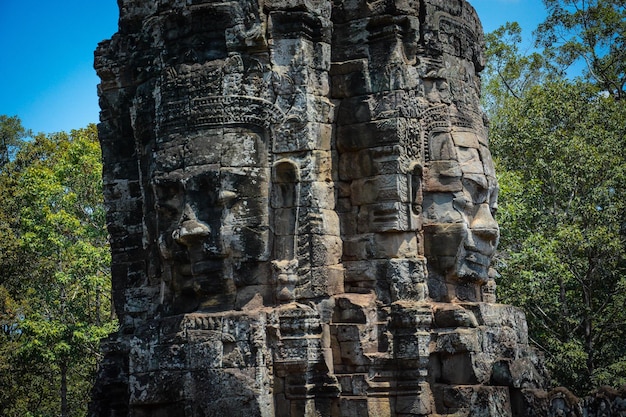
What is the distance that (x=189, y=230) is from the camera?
9.98 meters

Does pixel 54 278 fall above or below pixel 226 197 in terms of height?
above

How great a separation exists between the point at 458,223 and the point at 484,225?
45cm

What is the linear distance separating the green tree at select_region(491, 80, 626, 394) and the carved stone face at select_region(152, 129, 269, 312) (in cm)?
1057

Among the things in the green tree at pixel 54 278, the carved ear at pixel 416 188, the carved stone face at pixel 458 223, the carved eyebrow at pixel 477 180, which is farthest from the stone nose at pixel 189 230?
the green tree at pixel 54 278

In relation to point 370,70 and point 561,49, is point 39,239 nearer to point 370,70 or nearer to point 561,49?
point 370,70

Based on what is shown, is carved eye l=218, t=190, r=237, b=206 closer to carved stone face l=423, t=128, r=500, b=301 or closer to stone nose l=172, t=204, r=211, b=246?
stone nose l=172, t=204, r=211, b=246

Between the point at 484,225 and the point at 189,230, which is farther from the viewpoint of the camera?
the point at 484,225

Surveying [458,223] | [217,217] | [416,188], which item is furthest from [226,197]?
[458,223]

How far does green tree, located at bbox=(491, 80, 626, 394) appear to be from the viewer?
64.5 ft

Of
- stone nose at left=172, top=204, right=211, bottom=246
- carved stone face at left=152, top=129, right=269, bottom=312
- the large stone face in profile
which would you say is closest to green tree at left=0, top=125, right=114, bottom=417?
the large stone face in profile

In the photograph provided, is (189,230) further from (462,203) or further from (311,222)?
(462,203)

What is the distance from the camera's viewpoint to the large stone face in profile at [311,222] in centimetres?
980

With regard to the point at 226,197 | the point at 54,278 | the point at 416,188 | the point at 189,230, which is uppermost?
the point at 54,278

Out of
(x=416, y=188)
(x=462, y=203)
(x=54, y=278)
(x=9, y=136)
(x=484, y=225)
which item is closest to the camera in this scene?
(x=416, y=188)
